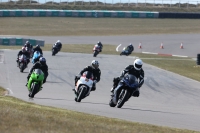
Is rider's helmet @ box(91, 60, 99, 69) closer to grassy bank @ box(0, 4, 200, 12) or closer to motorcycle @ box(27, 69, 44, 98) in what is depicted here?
motorcycle @ box(27, 69, 44, 98)

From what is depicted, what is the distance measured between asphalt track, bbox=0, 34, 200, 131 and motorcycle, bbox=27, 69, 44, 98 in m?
0.27

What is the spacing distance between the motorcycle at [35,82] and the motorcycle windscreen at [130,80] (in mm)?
3301

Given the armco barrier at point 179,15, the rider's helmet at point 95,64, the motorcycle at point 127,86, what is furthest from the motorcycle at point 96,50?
the armco barrier at point 179,15

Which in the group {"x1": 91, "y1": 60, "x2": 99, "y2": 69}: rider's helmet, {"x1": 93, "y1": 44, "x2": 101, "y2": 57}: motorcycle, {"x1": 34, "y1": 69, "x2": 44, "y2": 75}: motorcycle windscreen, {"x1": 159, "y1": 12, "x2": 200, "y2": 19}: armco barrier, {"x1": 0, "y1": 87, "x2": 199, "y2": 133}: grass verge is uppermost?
{"x1": 0, "y1": 87, "x2": 199, "y2": 133}: grass verge

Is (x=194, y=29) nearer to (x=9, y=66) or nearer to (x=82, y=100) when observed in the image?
(x=9, y=66)

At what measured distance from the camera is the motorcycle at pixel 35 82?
1881 centimetres

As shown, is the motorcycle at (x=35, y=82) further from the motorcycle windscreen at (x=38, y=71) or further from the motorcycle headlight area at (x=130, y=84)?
the motorcycle headlight area at (x=130, y=84)

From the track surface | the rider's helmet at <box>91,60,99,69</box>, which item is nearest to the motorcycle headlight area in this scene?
the rider's helmet at <box>91,60,99,69</box>

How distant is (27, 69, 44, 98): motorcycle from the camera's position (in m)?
18.8

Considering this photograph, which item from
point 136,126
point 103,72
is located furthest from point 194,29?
point 136,126

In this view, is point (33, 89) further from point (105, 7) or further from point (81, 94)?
point (105, 7)

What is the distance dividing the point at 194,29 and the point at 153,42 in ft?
47.5

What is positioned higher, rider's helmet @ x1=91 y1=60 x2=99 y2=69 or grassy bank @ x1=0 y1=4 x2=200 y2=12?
rider's helmet @ x1=91 y1=60 x2=99 y2=69

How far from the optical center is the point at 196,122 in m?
14.8
